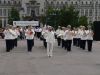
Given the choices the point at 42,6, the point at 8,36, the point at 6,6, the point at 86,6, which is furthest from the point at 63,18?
the point at 86,6

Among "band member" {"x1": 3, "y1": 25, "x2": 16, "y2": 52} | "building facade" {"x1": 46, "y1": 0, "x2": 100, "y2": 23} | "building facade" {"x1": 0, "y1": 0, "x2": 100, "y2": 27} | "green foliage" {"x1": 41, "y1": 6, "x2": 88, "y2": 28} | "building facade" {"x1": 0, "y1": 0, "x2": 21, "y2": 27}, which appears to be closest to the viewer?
"band member" {"x1": 3, "y1": 25, "x2": 16, "y2": 52}

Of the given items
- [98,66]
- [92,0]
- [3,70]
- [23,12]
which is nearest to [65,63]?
[98,66]

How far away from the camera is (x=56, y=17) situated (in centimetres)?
11388

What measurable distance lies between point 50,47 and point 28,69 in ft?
25.9

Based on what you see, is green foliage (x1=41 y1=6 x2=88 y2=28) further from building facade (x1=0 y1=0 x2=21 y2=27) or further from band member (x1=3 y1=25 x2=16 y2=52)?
building facade (x1=0 y1=0 x2=21 y2=27)

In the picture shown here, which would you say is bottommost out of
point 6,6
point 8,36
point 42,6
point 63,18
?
point 6,6

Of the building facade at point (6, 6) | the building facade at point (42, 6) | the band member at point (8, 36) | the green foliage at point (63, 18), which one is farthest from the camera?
the building facade at point (6, 6)

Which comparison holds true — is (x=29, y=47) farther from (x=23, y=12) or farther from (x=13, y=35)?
(x=23, y=12)

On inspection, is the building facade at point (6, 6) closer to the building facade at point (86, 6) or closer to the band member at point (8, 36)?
A: the building facade at point (86, 6)

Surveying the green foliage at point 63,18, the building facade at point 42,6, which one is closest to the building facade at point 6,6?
the building facade at point 42,6

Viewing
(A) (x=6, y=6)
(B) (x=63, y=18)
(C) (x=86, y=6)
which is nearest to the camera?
(B) (x=63, y=18)

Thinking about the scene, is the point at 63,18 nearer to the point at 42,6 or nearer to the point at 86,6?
the point at 42,6

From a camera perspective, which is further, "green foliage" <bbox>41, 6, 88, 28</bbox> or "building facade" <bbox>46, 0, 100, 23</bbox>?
"building facade" <bbox>46, 0, 100, 23</bbox>

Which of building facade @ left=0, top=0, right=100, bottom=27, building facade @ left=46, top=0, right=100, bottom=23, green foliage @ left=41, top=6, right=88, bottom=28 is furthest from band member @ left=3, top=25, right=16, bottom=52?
building facade @ left=46, top=0, right=100, bottom=23
